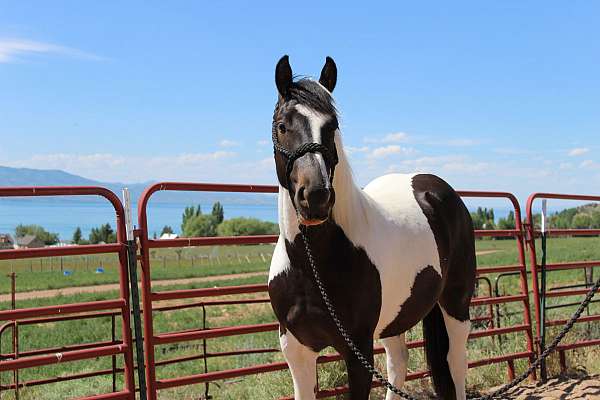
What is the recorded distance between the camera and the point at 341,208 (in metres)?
2.81

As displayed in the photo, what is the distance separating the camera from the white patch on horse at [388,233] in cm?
282

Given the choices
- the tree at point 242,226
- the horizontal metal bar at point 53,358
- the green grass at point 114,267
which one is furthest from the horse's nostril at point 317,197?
the tree at point 242,226

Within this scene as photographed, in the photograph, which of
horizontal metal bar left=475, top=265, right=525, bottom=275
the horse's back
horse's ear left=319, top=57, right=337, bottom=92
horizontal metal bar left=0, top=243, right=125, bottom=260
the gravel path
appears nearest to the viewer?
horse's ear left=319, top=57, right=337, bottom=92

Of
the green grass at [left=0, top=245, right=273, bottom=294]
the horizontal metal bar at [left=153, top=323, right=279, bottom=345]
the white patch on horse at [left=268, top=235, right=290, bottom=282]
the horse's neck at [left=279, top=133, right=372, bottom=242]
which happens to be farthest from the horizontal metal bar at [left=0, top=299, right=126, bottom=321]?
the green grass at [left=0, top=245, right=273, bottom=294]

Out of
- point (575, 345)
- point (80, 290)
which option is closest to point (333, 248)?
point (575, 345)

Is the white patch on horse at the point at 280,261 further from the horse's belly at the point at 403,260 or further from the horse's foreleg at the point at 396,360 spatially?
the horse's foreleg at the point at 396,360

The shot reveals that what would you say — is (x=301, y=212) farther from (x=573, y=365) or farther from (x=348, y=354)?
(x=573, y=365)

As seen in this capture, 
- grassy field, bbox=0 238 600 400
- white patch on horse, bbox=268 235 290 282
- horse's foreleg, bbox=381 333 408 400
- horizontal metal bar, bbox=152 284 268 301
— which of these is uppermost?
white patch on horse, bbox=268 235 290 282

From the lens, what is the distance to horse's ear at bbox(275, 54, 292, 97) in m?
2.70

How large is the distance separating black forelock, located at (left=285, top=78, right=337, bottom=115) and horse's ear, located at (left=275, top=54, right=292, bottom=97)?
0.10 ft

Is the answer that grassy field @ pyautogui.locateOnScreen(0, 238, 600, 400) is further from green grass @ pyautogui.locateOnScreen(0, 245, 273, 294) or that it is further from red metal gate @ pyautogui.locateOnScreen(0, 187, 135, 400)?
green grass @ pyautogui.locateOnScreen(0, 245, 273, 294)

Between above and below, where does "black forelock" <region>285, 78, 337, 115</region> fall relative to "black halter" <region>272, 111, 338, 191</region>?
above

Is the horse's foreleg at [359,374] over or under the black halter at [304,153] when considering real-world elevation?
under

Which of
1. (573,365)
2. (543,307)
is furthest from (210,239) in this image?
(573,365)
